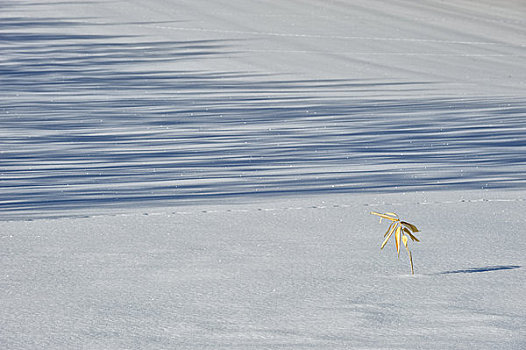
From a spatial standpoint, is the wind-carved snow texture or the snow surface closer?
the snow surface

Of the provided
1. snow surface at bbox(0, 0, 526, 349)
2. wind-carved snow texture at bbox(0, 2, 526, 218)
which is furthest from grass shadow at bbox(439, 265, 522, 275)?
wind-carved snow texture at bbox(0, 2, 526, 218)

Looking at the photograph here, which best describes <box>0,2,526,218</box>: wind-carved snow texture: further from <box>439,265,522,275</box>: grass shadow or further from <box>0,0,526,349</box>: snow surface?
<box>439,265,522,275</box>: grass shadow

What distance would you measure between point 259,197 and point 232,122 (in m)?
3.00

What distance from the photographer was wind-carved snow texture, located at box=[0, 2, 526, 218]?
7.04 metres

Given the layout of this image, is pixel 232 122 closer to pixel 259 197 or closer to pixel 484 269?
pixel 259 197

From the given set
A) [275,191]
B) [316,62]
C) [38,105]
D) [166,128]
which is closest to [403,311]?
[275,191]

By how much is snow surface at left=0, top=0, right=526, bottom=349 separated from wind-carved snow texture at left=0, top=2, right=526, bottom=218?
0.03 m

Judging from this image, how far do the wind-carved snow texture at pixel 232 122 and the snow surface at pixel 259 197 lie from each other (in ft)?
0.10

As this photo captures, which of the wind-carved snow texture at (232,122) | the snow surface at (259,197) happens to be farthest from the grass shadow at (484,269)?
the wind-carved snow texture at (232,122)

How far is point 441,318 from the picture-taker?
4.41 metres

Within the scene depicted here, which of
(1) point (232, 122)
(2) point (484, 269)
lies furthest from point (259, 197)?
(1) point (232, 122)

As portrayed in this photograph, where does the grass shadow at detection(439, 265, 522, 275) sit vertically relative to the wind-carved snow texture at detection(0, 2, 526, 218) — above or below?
below

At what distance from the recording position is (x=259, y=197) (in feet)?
21.7

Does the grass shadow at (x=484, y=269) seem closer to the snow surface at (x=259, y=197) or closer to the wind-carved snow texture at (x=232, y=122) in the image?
the snow surface at (x=259, y=197)
